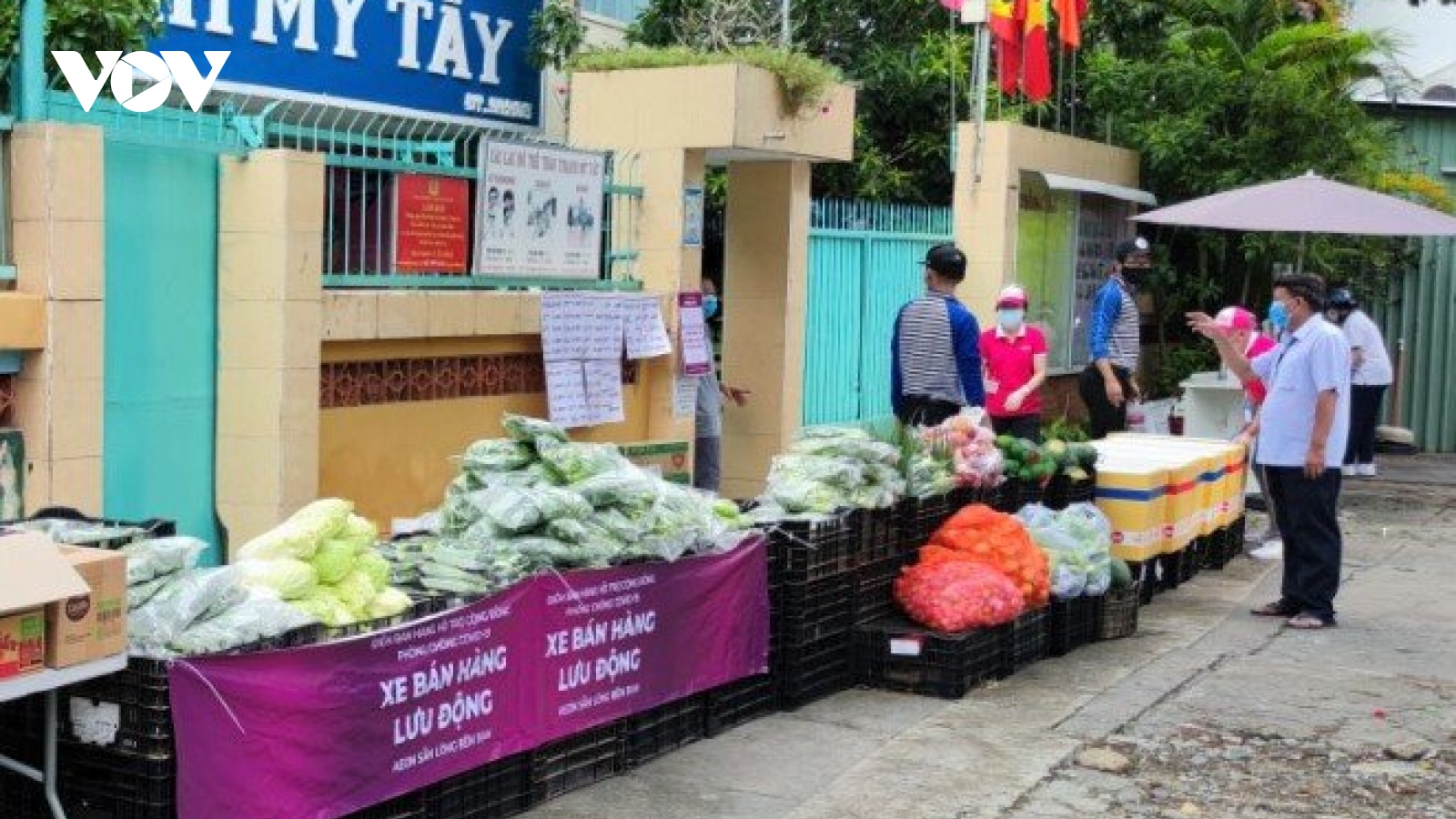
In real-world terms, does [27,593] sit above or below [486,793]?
above

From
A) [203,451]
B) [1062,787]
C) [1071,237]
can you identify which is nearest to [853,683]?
[1062,787]

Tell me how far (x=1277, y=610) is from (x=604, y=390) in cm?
396

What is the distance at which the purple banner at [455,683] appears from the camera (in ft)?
15.7

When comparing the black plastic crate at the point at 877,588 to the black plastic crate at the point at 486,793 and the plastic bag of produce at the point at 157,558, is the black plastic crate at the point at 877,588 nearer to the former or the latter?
the black plastic crate at the point at 486,793

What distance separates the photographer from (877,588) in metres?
7.93

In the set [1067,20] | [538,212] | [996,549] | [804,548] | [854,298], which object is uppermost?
[1067,20]

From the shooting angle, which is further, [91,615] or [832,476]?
[832,476]

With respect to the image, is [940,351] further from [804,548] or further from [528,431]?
[528,431]

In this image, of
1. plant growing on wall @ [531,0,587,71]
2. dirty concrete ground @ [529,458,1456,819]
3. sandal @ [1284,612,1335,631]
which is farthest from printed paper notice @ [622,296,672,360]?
plant growing on wall @ [531,0,587,71]

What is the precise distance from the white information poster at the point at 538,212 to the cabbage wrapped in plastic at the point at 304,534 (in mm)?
3985

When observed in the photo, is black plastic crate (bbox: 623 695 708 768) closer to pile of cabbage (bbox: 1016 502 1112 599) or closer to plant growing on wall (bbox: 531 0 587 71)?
pile of cabbage (bbox: 1016 502 1112 599)

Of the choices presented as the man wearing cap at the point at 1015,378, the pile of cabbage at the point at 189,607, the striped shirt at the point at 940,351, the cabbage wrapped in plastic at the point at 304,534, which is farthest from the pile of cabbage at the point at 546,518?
the man wearing cap at the point at 1015,378

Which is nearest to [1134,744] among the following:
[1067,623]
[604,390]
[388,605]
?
[1067,623]

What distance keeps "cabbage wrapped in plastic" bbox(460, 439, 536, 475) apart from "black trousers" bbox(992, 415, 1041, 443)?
5.31 m
